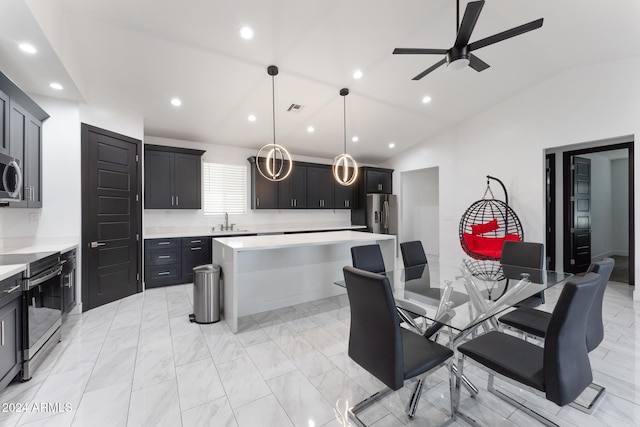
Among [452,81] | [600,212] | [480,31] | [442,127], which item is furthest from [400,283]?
[600,212]

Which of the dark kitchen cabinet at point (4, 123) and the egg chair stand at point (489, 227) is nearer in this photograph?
the dark kitchen cabinet at point (4, 123)

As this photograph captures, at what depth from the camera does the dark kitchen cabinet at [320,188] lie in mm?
6551

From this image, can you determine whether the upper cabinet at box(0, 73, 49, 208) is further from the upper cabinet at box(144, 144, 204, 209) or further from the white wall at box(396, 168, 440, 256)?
the white wall at box(396, 168, 440, 256)

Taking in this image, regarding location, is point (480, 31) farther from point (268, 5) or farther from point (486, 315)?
point (486, 315)

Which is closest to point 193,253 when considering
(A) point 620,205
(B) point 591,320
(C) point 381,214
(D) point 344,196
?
(D) point 344,196

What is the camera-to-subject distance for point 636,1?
2980 mm

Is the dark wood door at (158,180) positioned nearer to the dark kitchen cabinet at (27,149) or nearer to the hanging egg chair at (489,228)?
the dark kitchen cabinet at (27,149)

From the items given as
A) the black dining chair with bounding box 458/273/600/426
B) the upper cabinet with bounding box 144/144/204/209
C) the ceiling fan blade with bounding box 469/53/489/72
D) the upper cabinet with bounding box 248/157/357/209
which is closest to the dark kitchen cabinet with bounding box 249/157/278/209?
the upper cabinet with bounding box 248/157/357/209

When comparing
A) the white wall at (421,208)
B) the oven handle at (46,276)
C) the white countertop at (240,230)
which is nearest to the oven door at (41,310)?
the oven handle at (46,276)

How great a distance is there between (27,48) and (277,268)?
308cm

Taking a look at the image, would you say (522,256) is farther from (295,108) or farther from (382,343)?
(295,108)

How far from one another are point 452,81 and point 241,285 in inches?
173

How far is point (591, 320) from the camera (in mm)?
1766

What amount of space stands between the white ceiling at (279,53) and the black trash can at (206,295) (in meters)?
2.41
